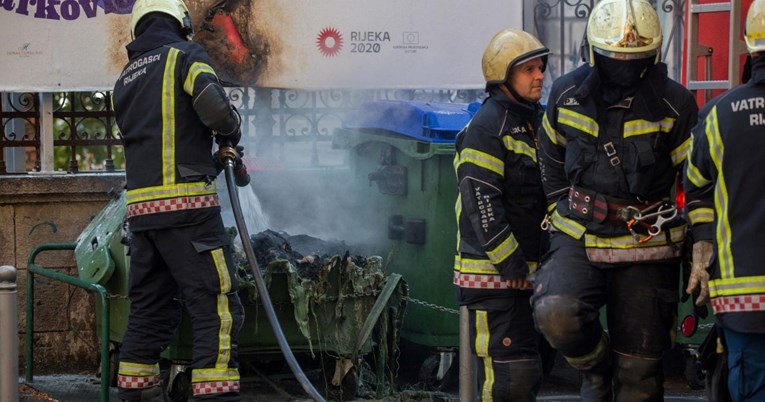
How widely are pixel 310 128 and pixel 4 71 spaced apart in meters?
1.94

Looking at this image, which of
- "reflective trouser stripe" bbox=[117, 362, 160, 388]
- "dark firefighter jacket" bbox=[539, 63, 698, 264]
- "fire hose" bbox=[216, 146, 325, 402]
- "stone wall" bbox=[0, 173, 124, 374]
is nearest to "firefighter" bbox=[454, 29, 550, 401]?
"dark firefighter jacket" bbox=[539, 63, 698, 264]

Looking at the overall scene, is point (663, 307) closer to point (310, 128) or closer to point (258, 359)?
point (258, 359)

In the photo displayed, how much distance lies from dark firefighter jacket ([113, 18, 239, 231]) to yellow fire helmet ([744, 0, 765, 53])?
2.35m

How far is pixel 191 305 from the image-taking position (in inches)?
219

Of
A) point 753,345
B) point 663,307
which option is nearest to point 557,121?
point 663,307

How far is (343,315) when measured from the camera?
6.39 m

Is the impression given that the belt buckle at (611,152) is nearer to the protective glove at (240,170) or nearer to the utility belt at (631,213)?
the utility belt at (631,213)

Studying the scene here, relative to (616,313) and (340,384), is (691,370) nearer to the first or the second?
(340,384)

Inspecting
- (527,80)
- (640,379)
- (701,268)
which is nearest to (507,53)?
(527,80)

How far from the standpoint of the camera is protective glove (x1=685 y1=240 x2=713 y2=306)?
4.37 meters

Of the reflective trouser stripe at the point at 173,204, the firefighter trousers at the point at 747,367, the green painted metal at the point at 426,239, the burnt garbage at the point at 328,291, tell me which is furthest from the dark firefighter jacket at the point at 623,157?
the green painted metal at the point at 426,239

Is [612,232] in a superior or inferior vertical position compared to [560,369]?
superior

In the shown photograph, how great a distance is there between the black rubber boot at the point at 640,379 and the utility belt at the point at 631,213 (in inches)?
18.2

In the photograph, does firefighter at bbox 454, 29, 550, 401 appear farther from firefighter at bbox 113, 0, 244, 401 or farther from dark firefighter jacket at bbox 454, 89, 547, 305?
firefighter at bbox 113, 0, 244, 401
